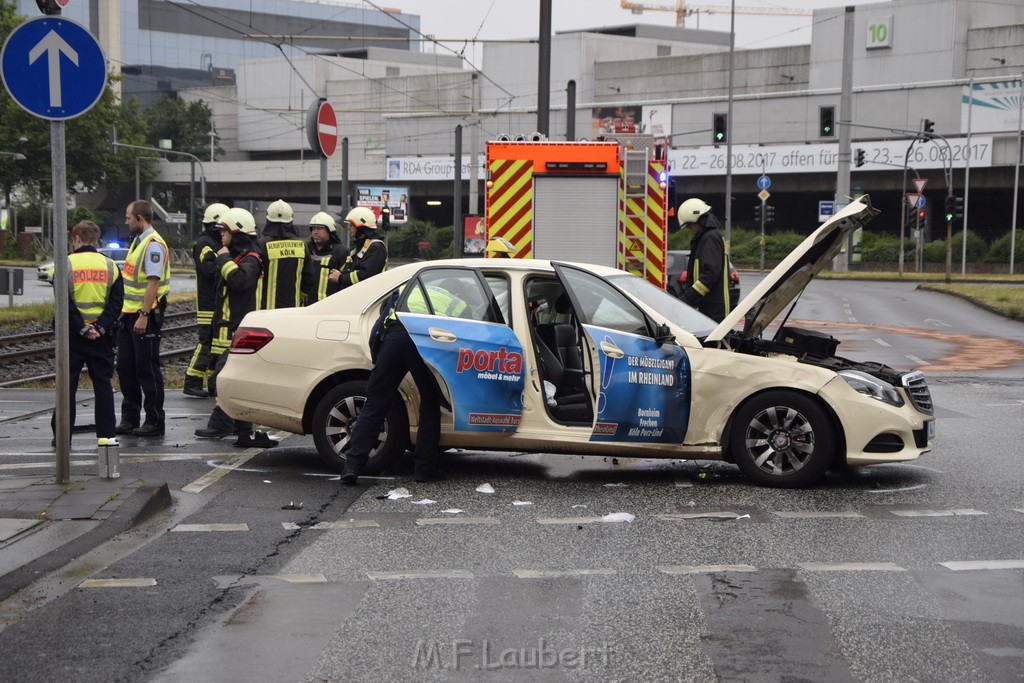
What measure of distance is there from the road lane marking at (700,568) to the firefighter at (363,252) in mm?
7059

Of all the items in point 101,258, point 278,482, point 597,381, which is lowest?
point 278,482

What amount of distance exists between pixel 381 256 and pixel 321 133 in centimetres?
183

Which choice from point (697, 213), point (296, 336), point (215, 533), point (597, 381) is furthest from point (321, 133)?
point (215, 533)

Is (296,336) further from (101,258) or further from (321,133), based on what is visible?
(321,133)

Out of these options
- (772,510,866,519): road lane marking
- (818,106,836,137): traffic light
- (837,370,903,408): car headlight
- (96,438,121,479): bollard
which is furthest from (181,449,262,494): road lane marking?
(818,106,836,137): traffic light

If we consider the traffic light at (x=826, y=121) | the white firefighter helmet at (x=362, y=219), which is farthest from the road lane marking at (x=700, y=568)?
the traffic light at (x=826, y=121)

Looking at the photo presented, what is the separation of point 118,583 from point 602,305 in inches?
152

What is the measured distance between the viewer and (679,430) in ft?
27.9

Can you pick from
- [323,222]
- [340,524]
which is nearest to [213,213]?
[323,222]

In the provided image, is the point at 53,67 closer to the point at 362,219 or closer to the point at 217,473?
the point at 217,473

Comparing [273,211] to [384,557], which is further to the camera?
[273,211]

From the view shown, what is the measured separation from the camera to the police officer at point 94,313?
9688 mm

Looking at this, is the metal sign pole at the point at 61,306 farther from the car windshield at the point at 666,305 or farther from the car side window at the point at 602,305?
the car windshield at the point at 666,305

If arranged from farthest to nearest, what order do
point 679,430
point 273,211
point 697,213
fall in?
1. point 697,213
2. point 273,211
3. point 679,430
